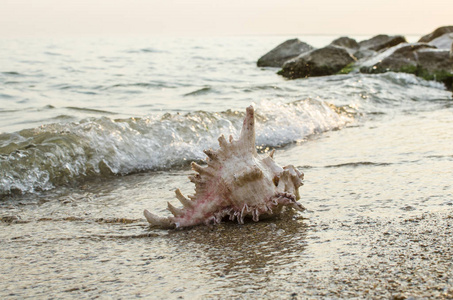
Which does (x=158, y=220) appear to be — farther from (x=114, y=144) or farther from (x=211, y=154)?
(x=114, y=144)

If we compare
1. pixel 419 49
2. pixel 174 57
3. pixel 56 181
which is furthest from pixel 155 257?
pixel 174 57

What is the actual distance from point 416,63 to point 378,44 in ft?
26.4

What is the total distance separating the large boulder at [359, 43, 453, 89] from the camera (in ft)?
44.4

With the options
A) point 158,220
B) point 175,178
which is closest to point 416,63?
point 175,178

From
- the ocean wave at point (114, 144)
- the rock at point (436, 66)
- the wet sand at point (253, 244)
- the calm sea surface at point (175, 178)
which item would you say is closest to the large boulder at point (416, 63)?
the rock at point (436, 66)

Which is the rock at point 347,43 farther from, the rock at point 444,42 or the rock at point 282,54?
the rock at point 444,42

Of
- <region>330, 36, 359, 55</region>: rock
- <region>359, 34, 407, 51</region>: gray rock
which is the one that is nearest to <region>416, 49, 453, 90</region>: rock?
<region>359, 34, 407, 51</region>: gray rock

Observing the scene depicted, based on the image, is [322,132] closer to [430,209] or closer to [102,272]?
[430,209]

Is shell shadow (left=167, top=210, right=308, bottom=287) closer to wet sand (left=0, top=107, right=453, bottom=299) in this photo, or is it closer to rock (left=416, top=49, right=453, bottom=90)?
wet sand (left=0, top=107, right=453, bottom=299)

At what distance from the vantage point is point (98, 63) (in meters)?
17.1

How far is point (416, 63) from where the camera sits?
14.6 m

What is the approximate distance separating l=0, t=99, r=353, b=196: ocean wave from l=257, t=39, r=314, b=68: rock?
12.1m

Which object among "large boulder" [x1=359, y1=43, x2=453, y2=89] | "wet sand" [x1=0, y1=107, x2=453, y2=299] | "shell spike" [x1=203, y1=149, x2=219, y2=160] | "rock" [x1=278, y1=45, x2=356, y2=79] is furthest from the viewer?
"rock" [x1=278, y1=45, x2=356, y2=79]

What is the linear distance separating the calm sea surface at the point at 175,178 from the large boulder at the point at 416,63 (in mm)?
1971
